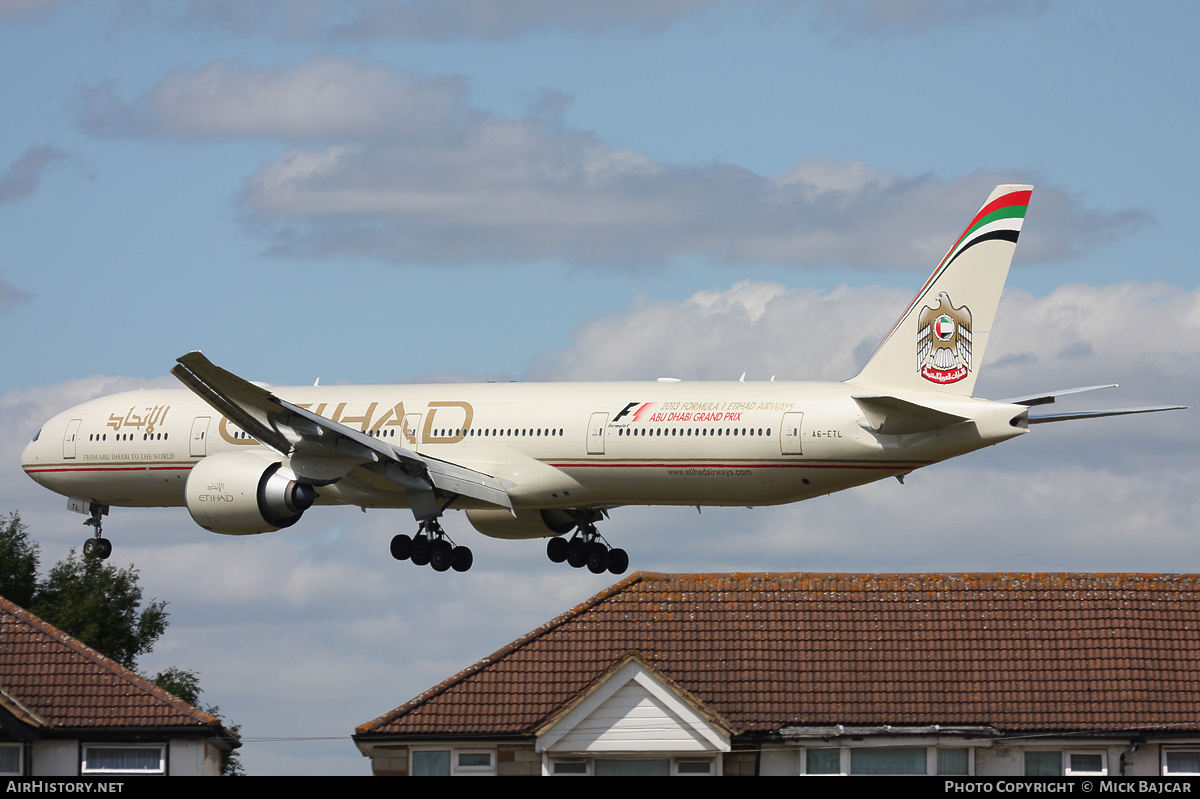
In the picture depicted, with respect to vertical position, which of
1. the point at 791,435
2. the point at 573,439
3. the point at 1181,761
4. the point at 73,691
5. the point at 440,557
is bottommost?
the point at 1181,761

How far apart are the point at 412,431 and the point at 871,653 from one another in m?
16.8

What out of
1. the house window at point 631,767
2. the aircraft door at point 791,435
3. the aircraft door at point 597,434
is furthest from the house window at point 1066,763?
the aircraft door at point 597,434

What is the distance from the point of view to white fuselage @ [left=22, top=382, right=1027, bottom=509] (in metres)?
44.1

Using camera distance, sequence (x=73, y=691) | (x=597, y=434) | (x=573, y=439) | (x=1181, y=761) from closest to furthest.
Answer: (x=1181, y=761) → (x=73, y=691) → (x=597, y=434) → (x=573, y=439)

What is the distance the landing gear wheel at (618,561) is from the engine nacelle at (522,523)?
55.9 inches

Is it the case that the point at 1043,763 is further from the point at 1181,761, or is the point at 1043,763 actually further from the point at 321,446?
the point at 321,446

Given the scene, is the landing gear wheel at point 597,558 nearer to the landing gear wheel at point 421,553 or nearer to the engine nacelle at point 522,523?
the engine nacelle at point 522,523

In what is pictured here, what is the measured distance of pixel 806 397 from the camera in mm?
44938

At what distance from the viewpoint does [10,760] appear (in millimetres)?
35875

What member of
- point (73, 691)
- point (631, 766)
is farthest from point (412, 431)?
point (631, 766)

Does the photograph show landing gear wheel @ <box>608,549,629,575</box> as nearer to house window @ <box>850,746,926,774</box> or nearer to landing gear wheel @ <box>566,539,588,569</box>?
landing gear wheel @ <box>566,539,588,569</box>

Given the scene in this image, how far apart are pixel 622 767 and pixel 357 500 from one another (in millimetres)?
17578

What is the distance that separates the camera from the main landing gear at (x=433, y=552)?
50.3m
